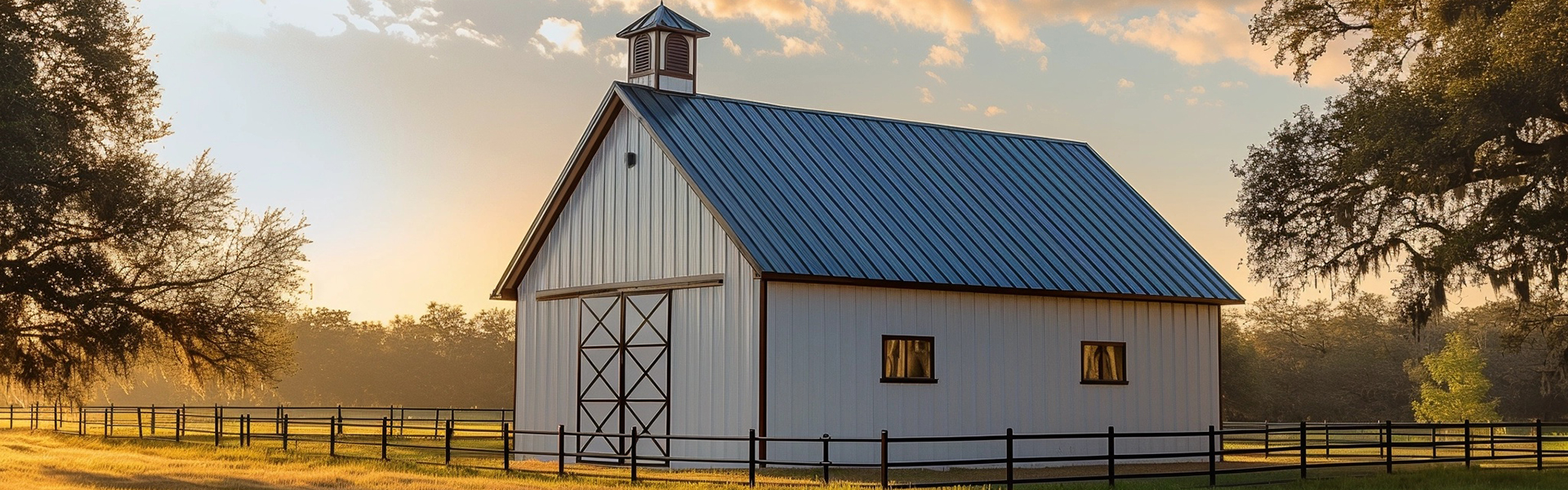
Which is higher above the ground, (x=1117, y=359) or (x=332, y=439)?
(x=1117, y=359)

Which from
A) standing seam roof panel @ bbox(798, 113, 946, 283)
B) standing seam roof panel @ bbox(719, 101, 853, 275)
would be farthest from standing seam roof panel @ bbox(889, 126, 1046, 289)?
standing seam roof panel @ bbox(719, 101, 853, 275)

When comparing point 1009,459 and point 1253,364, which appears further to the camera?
point 1253,364

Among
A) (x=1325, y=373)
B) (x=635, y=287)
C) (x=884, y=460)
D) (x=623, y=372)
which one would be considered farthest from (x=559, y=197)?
(x=1325, y=373)

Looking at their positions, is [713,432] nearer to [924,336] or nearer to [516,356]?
[924,336]

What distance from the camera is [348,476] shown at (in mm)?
25266

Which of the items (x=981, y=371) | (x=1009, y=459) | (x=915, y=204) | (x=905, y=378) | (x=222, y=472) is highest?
(x=915, y=204)

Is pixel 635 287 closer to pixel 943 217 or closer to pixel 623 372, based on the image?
pixel 623 372

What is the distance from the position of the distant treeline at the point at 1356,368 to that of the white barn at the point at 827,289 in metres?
42.0

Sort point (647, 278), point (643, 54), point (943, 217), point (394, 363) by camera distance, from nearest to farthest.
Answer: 1. point (647, 278)
2. point (943, 217)
3. point (643, 54)
4. point (394, 363)

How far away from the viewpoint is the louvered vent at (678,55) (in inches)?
1243

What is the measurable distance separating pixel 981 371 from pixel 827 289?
361 centimetres

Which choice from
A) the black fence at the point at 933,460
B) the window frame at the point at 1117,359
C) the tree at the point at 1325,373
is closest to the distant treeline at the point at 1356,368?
the tree at the point at 1325,373

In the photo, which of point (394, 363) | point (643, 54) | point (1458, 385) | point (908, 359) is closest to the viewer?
point (908, 359)

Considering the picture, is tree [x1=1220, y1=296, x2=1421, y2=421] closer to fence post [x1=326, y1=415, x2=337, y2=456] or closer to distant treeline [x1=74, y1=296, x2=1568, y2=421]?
distant treeline [x1=74, y1=296, x2=1568, y2=421]
